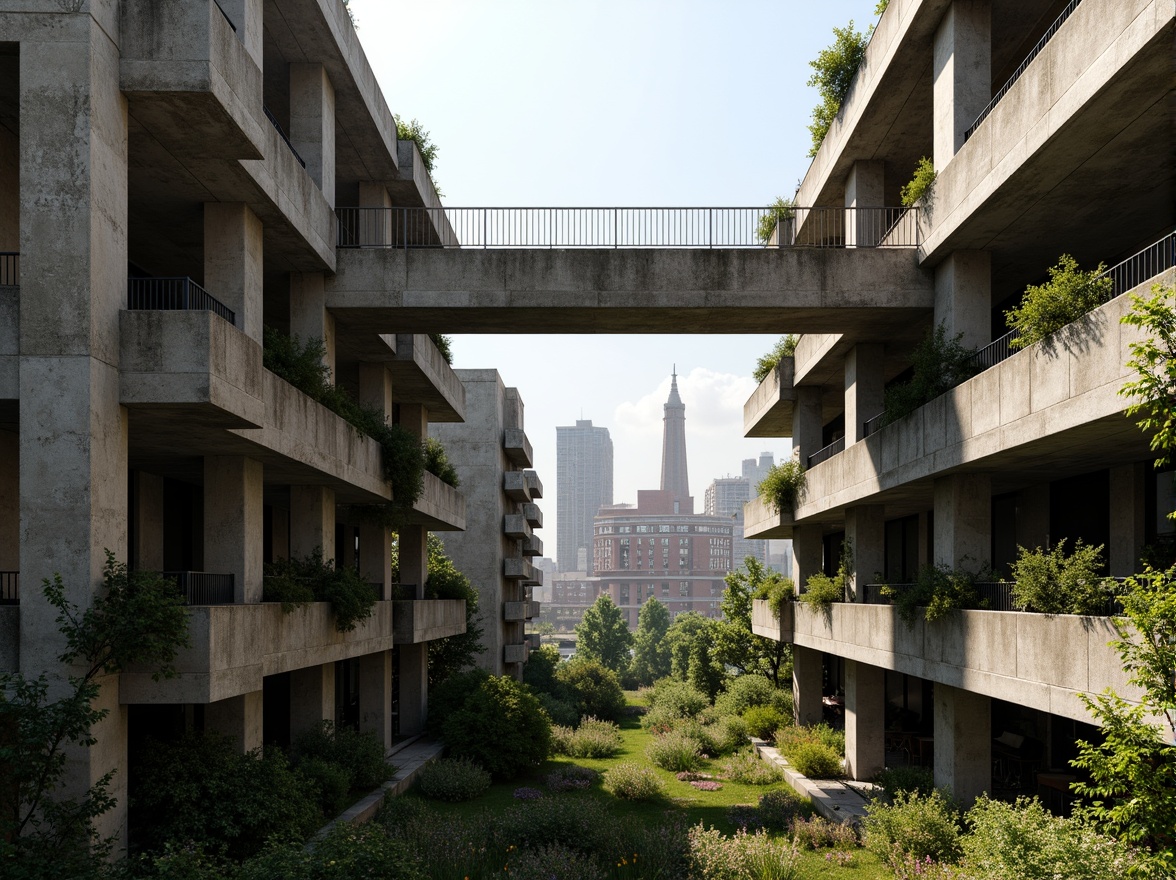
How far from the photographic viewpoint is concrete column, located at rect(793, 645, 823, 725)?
33844 millimetres

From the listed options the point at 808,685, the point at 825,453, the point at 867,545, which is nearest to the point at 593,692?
the point at 808,685

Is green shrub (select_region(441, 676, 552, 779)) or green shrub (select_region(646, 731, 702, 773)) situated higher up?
green shrub (select_region(441, 676, 552, 779))

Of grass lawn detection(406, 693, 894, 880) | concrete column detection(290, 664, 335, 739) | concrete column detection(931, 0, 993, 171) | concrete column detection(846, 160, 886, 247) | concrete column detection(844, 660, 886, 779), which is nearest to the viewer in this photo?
grass lawn detection(406, 693, 894, 880)

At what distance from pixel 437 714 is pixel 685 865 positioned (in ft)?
55.7

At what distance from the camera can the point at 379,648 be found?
2700 cm

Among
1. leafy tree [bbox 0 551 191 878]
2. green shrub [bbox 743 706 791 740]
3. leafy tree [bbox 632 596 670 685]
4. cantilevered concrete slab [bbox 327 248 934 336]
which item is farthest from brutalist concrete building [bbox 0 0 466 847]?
leafy tree [bbox 632 596 670 685]

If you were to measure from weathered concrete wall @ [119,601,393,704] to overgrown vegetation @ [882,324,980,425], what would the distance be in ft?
43.0

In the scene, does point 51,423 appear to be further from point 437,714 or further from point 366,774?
point 437,714

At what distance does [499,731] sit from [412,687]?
17.7 feet

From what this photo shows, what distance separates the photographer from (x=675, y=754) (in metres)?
32.7

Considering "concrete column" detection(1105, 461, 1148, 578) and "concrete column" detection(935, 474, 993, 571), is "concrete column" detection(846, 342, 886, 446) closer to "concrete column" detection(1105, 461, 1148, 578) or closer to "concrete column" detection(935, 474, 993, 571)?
"concrete column" detection(935, 474, 993, 571)

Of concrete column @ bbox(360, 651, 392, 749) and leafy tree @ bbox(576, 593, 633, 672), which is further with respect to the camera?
leafy tree @ bbox(576, 593, 633, 672)

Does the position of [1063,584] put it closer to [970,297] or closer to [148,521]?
[970,297]

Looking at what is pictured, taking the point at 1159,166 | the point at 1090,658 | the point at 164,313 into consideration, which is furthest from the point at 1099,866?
the point at 164,313
